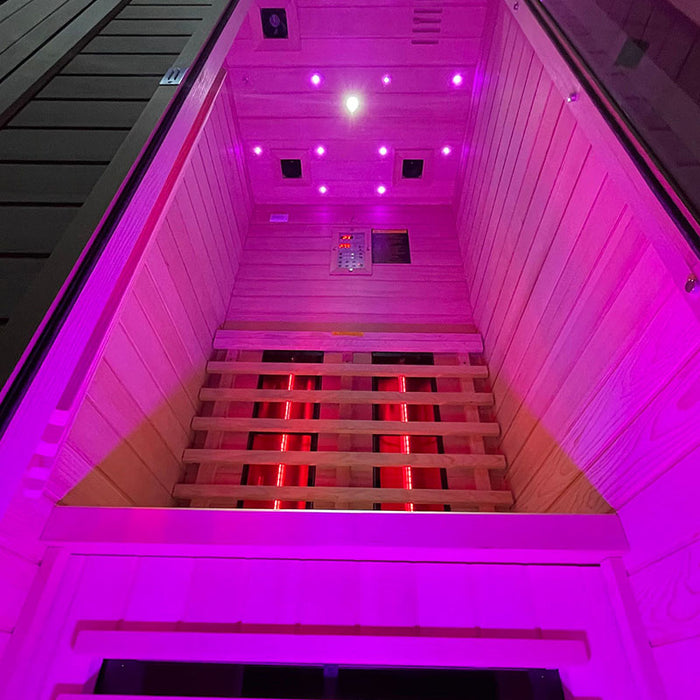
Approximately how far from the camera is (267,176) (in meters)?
3.85

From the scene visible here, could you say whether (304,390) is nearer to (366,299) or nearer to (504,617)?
(366,299)

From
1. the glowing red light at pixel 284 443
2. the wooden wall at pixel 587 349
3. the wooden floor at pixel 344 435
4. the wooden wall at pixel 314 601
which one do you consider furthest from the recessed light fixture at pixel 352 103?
the wooden wall at pixel 314 601

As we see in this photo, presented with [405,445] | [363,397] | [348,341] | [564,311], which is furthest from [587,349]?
[348,341]

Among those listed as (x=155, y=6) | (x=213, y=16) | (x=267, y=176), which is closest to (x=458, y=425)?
(x=213, y=16)

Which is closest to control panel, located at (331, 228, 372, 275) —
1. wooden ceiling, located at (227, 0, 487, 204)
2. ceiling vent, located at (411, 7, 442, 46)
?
wooden ceiling, located at (227, 0, 487, 204)

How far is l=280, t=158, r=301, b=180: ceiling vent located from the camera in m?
3.73

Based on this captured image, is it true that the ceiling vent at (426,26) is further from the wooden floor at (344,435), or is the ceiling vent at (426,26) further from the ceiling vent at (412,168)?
the wooden floor at (344,435)

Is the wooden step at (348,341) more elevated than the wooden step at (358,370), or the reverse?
the wooden step at (348,341)

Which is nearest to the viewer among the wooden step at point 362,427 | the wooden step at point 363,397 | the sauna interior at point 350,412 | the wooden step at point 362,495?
the sauna interior at point 350,412

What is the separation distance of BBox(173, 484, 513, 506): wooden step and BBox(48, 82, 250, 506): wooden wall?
39cm

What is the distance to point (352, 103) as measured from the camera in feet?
10.9

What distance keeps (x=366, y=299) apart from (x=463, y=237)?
0.94m

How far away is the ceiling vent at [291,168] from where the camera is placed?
3.73m

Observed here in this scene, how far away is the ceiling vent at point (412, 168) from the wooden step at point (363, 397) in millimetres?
2008
